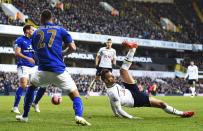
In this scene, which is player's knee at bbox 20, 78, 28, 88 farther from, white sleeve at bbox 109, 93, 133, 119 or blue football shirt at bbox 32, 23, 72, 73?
blue football shirt at bbox 32, 23, 72, 73

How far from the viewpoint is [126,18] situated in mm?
73500

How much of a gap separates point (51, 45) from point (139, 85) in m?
47.2

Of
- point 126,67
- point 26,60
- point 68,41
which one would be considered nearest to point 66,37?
point 68,41

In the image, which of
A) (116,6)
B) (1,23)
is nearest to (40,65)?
(1,23)

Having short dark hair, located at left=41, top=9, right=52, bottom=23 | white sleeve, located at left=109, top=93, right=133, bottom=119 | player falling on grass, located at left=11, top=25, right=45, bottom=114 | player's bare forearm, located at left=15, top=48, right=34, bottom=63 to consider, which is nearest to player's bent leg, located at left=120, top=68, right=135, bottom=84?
white sleeve, located at left=109, top=93, right=133, bottom=119

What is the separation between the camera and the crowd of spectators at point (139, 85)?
47925 mm

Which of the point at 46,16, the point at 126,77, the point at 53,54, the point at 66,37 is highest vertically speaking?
the point at 46,16

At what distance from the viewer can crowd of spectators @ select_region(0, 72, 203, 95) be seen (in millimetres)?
47925

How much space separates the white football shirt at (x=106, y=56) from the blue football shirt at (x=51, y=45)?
41.1 feet

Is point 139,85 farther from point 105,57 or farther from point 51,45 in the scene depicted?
point 51,45

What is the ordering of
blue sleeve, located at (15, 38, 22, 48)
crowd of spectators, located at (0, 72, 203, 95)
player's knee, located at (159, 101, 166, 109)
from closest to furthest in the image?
player's knee, located at (159, 101, 166, 109), blue sleeve, located at (15, 38, 22, 48), crowd of spectators, located at (0, 72, 203, 95)

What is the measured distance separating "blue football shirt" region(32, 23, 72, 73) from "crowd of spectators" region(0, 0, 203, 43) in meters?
46.0

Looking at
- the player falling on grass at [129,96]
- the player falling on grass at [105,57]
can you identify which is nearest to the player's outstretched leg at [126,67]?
the player falling on grass at [129,96]

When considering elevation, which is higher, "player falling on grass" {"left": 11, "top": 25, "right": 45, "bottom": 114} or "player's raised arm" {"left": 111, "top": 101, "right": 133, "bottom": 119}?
"player falling on grass" {"left": 11, "top": 25, "right": 45, "bottom": 114}
